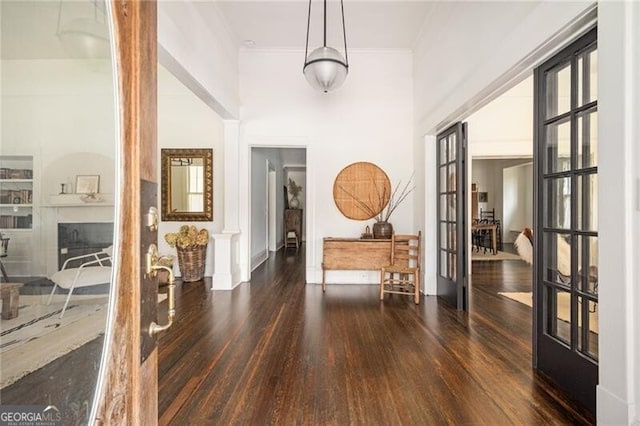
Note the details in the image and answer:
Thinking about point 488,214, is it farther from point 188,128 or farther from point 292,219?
point 188,128

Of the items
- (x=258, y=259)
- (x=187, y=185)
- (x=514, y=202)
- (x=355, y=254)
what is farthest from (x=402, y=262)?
(x=514, y=202)

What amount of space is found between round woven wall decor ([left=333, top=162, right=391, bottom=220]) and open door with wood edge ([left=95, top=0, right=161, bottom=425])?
4.02m

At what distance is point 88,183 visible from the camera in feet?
2.35

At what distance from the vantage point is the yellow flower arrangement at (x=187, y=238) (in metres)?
4.67

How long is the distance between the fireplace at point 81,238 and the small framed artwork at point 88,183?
0.08 m

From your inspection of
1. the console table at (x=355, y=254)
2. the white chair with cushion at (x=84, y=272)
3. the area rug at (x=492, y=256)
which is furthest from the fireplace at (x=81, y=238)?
the area rug at (x=492, y=256)

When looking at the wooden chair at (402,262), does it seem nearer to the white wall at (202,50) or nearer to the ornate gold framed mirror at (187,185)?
the white wall at (202,50)

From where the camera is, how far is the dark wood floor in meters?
1.69

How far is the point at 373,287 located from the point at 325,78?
2921mm

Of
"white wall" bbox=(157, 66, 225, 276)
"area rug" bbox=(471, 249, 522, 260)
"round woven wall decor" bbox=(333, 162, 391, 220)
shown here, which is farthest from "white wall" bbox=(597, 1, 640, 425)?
"area rug" bbox=(471, 249, 522, 260)

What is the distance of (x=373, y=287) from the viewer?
452 centimetres

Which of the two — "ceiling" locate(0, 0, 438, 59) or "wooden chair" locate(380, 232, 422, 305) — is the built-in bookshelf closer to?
"ceiling" locate(0, 0, 438, 59)

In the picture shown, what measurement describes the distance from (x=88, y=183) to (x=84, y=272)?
0.22 m

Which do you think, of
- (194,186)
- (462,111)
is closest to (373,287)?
(462,111)
